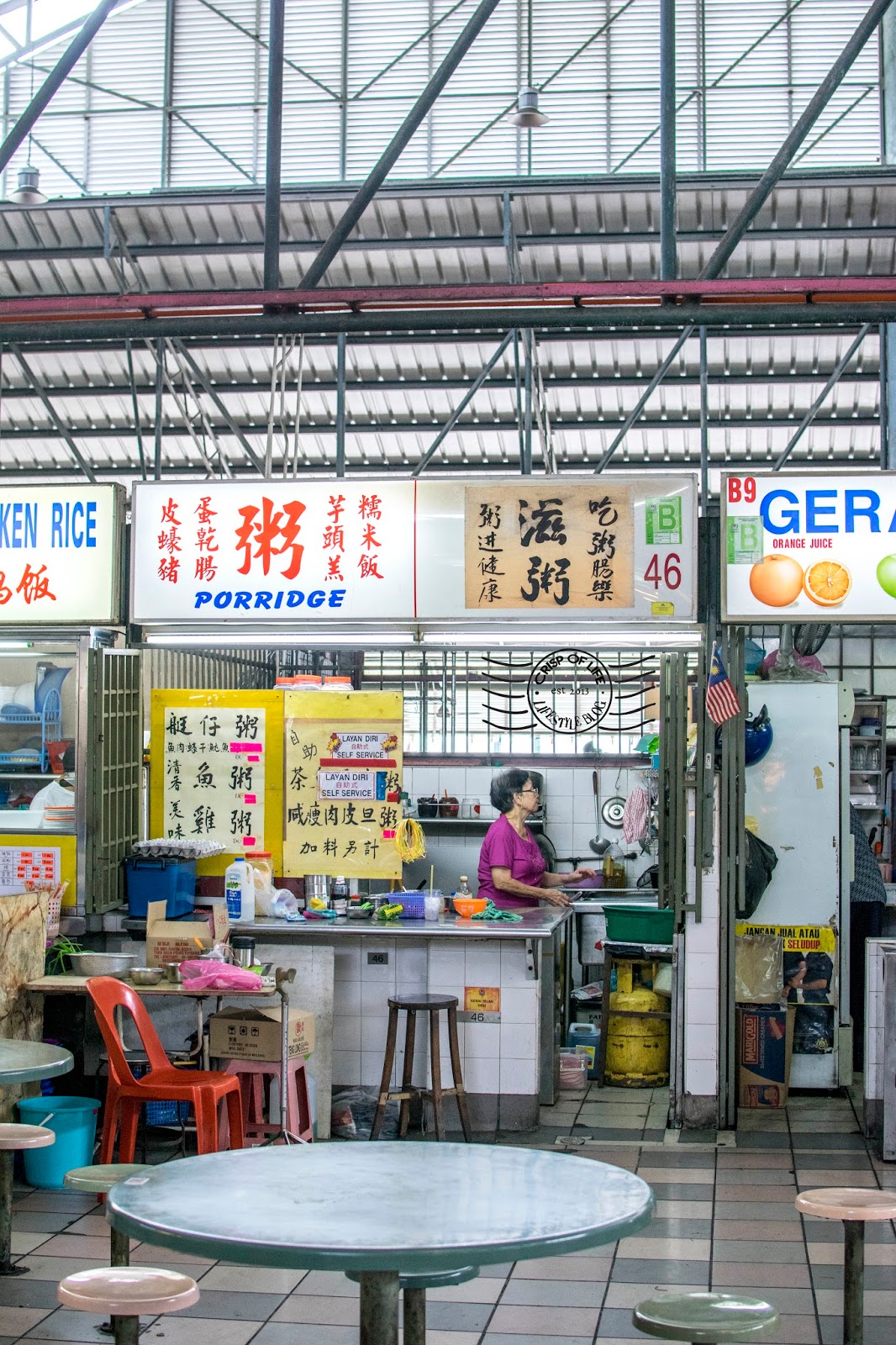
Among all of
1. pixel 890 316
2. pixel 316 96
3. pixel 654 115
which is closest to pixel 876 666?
pixel 654 115

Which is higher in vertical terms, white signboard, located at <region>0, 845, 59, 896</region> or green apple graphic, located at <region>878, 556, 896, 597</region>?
green apple graphic, located at <region>878, 556, 896, 597</region>

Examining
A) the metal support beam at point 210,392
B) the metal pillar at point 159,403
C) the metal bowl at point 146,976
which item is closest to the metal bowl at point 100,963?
the metal bowl at point 146,976

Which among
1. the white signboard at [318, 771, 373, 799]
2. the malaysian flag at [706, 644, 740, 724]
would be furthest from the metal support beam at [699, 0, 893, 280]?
the white signboard at [318, 771, 373, 799]

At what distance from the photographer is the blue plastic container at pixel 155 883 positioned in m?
7.89

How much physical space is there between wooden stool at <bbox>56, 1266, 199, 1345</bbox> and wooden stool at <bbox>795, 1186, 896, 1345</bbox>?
175 cm

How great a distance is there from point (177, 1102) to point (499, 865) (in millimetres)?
2309

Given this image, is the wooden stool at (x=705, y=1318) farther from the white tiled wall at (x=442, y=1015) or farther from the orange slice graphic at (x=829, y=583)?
the orange slice graphic at (x=829, y=583)

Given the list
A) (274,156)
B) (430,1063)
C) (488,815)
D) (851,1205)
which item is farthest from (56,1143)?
(488,815)

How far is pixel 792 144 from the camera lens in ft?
17.8

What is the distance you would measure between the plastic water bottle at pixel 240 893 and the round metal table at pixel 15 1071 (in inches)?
102

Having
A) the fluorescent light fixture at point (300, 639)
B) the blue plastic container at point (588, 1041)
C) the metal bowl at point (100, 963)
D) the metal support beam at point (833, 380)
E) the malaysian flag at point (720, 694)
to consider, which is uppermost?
the metal support beam at point (833, 380)

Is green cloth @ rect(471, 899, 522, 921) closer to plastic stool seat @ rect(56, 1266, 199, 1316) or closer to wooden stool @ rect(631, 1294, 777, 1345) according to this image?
wooden stool @ rect(631, 1294, 777, 1345)

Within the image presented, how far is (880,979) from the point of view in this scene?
7301 mm

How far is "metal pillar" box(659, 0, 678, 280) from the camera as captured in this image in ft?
18.2
